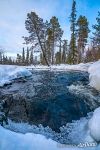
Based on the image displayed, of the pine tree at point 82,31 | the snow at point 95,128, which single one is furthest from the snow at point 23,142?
the pine tree at point 82,31

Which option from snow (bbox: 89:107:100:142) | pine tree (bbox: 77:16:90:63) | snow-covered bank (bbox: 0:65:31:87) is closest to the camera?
snow (bbox: 89:107:100:142)

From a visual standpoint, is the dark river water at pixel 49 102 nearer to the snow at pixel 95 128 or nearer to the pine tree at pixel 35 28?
the snow at pixel 95 128

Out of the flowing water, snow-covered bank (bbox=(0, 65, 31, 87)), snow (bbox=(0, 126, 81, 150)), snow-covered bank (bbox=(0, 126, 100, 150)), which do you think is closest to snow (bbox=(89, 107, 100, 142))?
snow-covered bank (bbox=(0, 126, 100, 150))

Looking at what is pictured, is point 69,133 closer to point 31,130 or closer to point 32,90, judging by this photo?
point 31,130

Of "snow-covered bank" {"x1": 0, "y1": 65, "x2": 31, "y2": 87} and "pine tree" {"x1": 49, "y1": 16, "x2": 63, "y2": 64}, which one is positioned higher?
"pine tree" {"x1": 49, "y1": 16, "x2": 63, "y2": 64}

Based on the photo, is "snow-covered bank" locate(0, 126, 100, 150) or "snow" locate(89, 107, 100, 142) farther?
"snow" locate(89, 107, 100, 142)

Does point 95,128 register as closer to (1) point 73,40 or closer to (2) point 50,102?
(2) point 50,102

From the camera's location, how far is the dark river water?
806 centimetres

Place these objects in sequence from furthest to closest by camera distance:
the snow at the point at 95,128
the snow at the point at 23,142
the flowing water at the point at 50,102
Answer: the flowing water at the point at 50,102, the snow at the point at 95,128, the snow at the point at 23,142

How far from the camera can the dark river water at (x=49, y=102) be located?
8.06 m

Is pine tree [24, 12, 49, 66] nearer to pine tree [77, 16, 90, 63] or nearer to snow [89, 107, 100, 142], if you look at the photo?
pine tree [77, 16, 90, 63]

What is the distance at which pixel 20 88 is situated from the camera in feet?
37.1

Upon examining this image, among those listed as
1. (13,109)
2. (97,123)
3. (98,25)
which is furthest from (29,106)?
(98,25)

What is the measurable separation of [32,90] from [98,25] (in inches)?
1225
